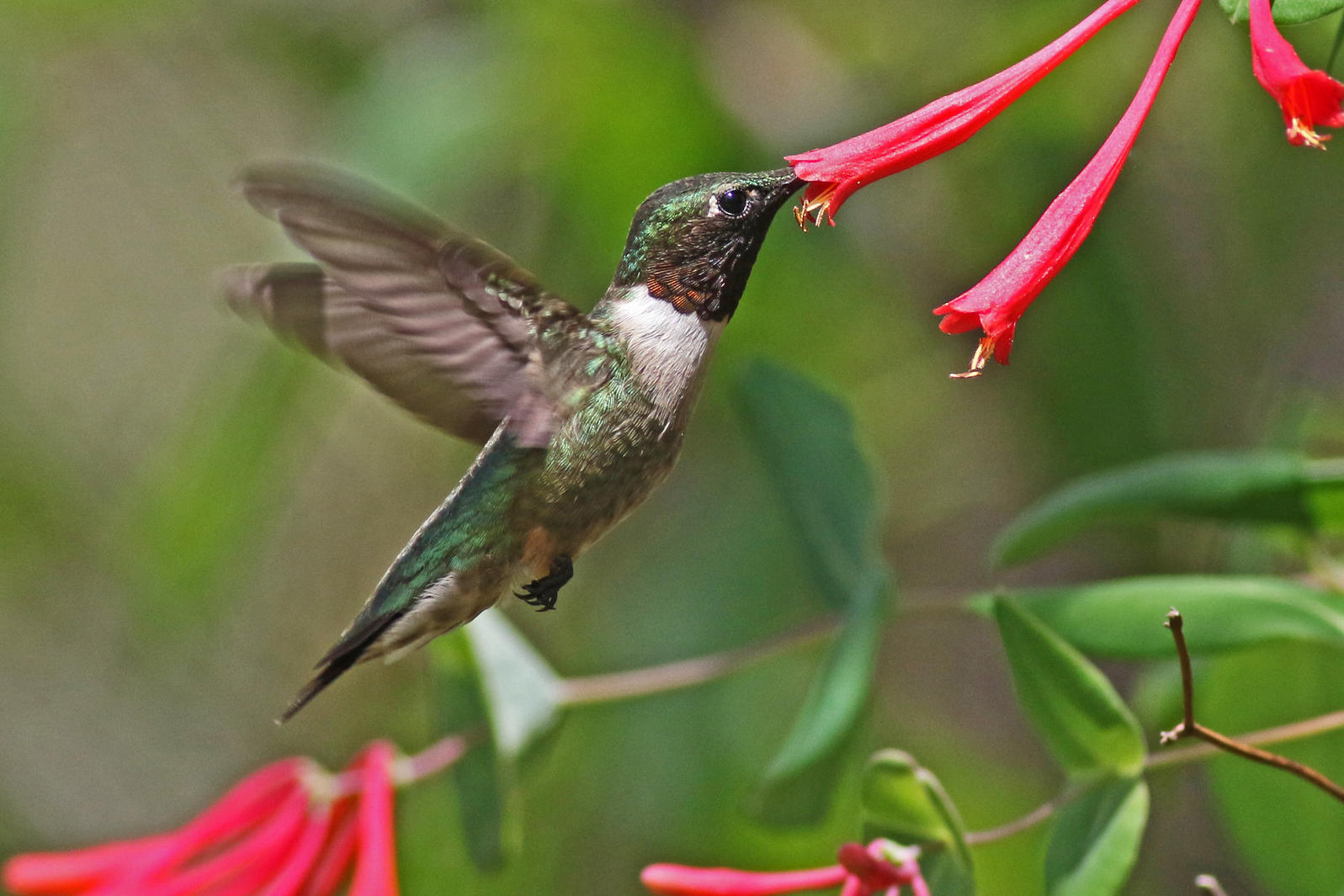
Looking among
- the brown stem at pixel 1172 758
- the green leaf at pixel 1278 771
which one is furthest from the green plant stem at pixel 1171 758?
the green leaf at pixel 1278 771

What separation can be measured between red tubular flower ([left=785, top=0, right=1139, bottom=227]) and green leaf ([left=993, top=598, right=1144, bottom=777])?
278mm

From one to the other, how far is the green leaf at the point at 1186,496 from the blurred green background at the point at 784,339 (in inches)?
9.2

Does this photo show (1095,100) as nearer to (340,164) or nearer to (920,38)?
(920,38)

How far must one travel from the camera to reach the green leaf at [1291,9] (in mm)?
611

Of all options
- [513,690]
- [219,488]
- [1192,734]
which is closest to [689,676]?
[513,690]

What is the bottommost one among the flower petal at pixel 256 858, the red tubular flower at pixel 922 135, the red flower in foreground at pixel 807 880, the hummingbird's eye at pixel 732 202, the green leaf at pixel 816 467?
the red flower in foreground at pixel 807 880

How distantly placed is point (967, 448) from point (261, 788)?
1.01 m

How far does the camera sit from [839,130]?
1697 mm

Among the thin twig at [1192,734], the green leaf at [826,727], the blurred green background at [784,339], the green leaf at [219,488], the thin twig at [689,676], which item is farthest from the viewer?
the green leaf at [219,488]

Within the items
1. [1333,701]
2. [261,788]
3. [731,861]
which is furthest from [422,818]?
[1333,701]

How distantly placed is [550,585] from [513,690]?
0.31 m

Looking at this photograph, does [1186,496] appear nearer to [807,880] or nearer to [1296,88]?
[807,880]

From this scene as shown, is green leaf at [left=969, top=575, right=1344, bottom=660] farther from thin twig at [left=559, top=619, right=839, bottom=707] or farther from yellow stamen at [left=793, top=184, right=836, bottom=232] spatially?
yellow stamen at [left=793, top=184, right=836, bottom=232]

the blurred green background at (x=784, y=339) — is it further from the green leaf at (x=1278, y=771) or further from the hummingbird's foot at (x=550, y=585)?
the hummingbird's foot at (x=550, y=585)
